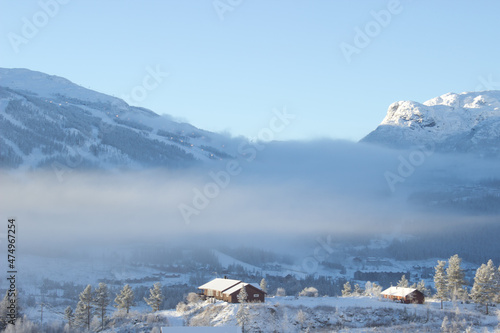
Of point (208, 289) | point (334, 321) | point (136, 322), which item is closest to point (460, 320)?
point (334, 321)

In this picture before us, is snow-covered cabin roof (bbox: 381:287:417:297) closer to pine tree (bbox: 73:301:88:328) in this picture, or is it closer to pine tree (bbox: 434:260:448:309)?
pine tree (bbox: 434:260:448:309)

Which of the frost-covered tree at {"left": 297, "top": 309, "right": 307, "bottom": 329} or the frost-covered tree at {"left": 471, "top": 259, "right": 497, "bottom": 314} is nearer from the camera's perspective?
the frost-covered tree at {"left": 297, "top": 309, "right": 307, "bottom": 329}

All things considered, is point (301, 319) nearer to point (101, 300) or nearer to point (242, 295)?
point (242, 295)

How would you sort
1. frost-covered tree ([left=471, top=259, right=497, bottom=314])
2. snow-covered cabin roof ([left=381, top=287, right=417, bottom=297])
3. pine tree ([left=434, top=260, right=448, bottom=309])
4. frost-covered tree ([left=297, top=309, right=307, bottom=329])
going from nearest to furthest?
frost-covered tree ([left=297, top=309, right=307, bottom=329])
frost-covered tree ([left=471, top=259, right=497, bottom=314])
pine tree ([left=434, top=260, right=448, bottom=309])
snow-covered cabin roof ([left=381, top=287, right=417, bottom=297])

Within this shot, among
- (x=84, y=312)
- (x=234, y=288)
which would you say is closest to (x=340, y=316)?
(x=234, y=288)

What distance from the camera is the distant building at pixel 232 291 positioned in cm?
10812

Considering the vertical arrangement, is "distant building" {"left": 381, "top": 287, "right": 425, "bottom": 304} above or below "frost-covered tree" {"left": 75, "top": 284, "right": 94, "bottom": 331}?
above

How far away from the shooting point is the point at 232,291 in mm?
108688

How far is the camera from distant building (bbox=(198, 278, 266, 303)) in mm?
108125

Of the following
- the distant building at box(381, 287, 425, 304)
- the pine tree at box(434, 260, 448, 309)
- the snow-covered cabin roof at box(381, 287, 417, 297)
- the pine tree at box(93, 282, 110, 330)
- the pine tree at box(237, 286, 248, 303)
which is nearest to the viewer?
the pine tree at box(237, 286, 248, 303)

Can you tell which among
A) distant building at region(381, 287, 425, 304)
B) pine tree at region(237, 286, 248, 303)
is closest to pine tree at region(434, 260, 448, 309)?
distant building at region(381, 287, 425, 304)

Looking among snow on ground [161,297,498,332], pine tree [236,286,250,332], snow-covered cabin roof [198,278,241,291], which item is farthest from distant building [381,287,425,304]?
pine tree [236,286,250,332]

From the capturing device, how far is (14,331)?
268 feet

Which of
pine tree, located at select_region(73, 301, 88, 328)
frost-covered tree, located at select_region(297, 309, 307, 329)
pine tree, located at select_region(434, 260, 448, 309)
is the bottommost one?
pine tree, located at select_region(73, 301, 88, 328)
